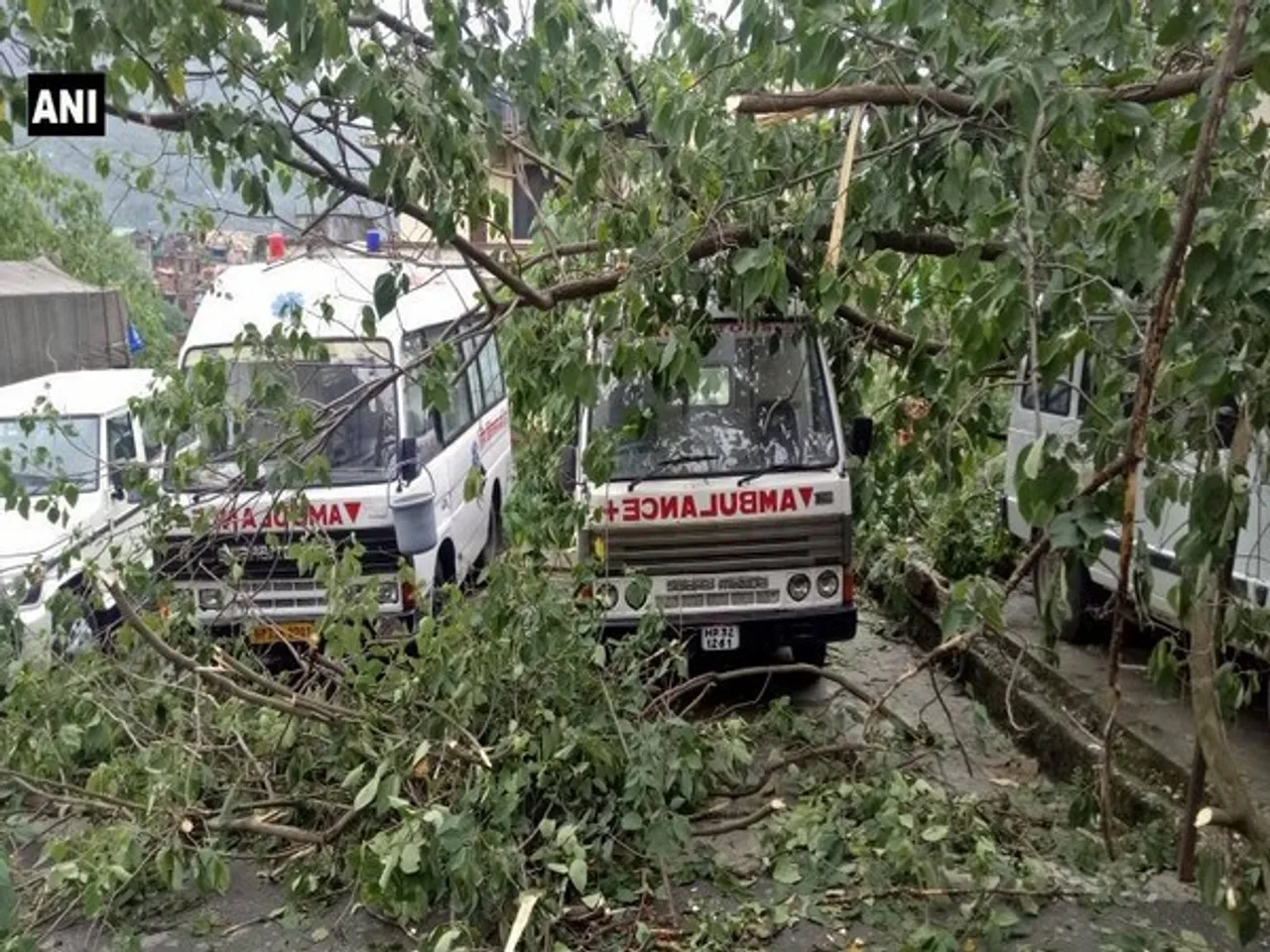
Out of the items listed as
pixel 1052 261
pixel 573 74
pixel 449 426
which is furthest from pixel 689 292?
pixel 449 426

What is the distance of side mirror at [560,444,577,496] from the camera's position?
687 cm

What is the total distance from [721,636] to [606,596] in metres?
0.76

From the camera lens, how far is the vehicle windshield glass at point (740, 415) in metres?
6.73

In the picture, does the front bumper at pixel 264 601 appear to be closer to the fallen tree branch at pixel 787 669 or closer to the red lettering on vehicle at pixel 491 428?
the fallen tree branch at pixel 787 669

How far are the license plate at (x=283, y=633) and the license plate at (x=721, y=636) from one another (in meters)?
2.07

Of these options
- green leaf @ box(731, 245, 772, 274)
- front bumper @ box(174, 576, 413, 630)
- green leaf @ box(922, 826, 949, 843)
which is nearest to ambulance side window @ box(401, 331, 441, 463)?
front bumper @ box(174, 576, 413, 630)

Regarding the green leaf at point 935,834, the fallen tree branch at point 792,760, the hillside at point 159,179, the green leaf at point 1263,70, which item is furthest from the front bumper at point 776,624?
the green leaf at point 1263,70

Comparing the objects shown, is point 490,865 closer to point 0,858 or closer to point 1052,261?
point 0,858

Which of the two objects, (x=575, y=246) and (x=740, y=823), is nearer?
(x=740, y=823)

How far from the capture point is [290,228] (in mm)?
5277

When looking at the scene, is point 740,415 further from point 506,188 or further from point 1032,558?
point 1032,558

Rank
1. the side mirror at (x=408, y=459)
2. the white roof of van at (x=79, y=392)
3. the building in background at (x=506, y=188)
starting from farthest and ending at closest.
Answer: the white roof of van at (x=79, y=392) → the side mirror at (x=408, y=459) → the building in background at (x=506, y=188)

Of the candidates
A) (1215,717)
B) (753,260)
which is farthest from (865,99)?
(1215,717)

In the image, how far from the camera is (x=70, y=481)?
5969mm
